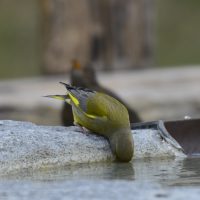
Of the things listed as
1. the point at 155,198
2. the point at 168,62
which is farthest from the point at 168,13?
the point at 155,198

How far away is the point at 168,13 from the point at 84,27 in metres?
15.6

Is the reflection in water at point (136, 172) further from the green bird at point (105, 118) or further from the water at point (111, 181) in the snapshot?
the green bird at point (105, 118)

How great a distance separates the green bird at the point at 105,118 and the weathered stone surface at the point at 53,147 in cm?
10

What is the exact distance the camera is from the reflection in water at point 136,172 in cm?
579

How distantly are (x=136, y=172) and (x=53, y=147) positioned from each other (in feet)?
1.81

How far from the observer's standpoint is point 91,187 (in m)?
5.39

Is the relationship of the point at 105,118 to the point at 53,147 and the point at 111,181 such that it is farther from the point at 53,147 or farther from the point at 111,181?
the point at 111,181

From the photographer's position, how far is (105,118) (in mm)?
7164

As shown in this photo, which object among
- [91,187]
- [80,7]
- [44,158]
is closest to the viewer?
[91,187]

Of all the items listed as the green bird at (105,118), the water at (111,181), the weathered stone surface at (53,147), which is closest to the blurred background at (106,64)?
the green bird at (105,118)

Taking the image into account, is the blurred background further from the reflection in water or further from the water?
the water

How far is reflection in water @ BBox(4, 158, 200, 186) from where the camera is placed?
579 cm

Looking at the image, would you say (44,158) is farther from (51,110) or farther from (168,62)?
(168,62)

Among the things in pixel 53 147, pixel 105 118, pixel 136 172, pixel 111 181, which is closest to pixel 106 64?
pixel 105 118
